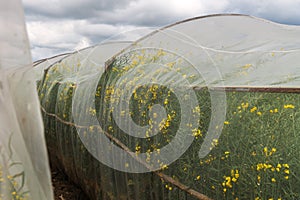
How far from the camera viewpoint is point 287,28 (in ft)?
11.1

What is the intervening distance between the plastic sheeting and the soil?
3490mm

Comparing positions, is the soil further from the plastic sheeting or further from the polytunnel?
the plastic sheeting

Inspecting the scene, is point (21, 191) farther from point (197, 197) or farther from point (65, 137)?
point (65, 137)

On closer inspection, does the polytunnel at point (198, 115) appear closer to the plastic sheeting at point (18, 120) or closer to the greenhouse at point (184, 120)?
the greenhouse at point (184, 120)

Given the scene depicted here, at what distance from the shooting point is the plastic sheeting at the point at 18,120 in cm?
137

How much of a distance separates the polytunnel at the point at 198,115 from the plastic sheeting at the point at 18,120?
45.9 inches

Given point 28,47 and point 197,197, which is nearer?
point 28,47

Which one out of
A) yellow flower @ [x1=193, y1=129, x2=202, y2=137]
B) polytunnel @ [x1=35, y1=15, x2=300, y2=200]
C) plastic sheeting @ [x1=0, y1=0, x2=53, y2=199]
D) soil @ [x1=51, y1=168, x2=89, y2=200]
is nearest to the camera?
plastic sheeting @ [x1=0, y1=0, x2=53, y2=199]

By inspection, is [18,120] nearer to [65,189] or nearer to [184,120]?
[184,120]

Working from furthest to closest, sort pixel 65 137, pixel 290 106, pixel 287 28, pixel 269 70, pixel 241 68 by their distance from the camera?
pixel 65 137, pixel 287 28, pixel 241 68, pixel 269 70, pixel 290 106

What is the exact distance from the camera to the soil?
5.02 metres

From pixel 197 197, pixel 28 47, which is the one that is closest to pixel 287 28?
pixel 197 197

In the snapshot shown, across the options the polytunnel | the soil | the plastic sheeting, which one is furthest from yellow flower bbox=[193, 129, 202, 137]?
the soil

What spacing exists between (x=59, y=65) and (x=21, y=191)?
206 inches
